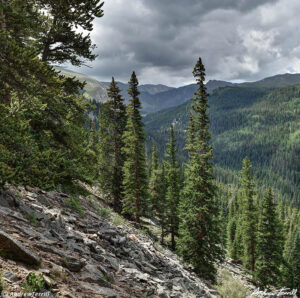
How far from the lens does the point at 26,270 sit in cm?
498

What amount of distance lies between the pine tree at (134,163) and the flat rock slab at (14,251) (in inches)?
818

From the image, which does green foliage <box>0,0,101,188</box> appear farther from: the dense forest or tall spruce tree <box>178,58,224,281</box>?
tall spruce tree <box>178,58,224,281</box>

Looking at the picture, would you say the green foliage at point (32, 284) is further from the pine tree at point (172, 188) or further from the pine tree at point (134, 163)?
the pine tree at point (172, 188)

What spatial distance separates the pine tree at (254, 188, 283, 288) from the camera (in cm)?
2806

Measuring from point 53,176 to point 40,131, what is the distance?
3968 mm

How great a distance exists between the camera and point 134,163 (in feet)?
87.0

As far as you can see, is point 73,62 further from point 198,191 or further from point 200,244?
point 200,244

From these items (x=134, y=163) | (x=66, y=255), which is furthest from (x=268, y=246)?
(x=66, y=255)

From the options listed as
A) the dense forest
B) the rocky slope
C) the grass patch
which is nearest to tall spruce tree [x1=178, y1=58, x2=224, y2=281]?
the dense forest

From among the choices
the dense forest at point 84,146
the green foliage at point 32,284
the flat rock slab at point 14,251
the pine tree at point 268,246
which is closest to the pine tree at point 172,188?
the dense forest at point 84,146

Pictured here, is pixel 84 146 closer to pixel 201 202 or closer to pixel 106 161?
pixel 106 161

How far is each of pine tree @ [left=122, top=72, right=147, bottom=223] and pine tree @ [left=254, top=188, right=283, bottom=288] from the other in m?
16.3

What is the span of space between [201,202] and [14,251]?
1745 centimetres

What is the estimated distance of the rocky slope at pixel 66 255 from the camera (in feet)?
17.1
